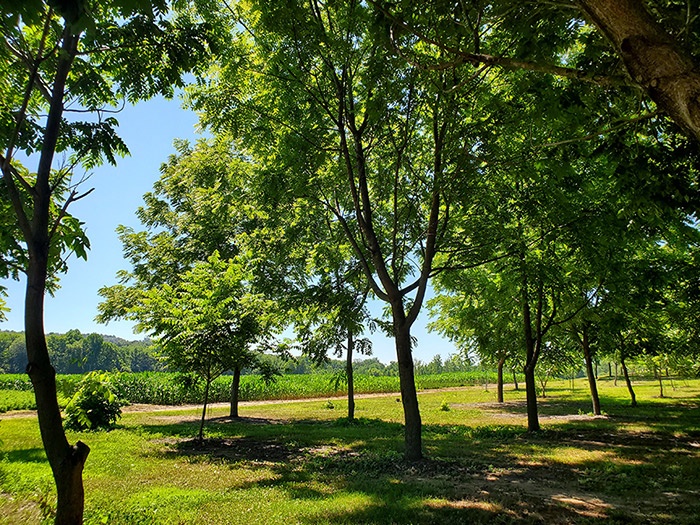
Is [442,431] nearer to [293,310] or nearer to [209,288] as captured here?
[293,310]

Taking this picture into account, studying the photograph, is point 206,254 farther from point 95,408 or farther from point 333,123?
point 333,123

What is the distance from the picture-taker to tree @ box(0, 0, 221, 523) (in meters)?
3.54

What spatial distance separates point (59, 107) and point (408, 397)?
834cm

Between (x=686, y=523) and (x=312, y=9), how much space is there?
10728 mm

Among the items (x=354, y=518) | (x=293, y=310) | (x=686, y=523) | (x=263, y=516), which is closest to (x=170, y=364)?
(x=293, y=310)

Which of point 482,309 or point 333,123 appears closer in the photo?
point 333,123

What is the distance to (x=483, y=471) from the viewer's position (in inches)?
316

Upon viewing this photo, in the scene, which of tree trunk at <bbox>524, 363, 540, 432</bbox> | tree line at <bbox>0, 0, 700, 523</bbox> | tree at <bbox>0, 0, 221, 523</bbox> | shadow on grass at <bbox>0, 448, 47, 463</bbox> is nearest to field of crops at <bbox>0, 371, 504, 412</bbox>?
shadow on grass at <bbox>0, 448, 47, 463</bbox>

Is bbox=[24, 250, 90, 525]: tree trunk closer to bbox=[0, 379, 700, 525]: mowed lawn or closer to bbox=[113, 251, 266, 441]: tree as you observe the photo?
bbox=[0, 379, 700, 525]: mowed lawn

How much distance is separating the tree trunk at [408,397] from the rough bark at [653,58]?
7.44 m

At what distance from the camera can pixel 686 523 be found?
198 inches

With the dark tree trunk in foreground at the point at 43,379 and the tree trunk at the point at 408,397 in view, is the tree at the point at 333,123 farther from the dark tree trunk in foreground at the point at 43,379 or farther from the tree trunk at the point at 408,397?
the dark tree trunk in foreground at the point at 43,379

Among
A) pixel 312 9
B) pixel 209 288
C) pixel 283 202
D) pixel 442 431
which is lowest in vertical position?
pixel 442 431

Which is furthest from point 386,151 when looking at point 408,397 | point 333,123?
point 408,397
